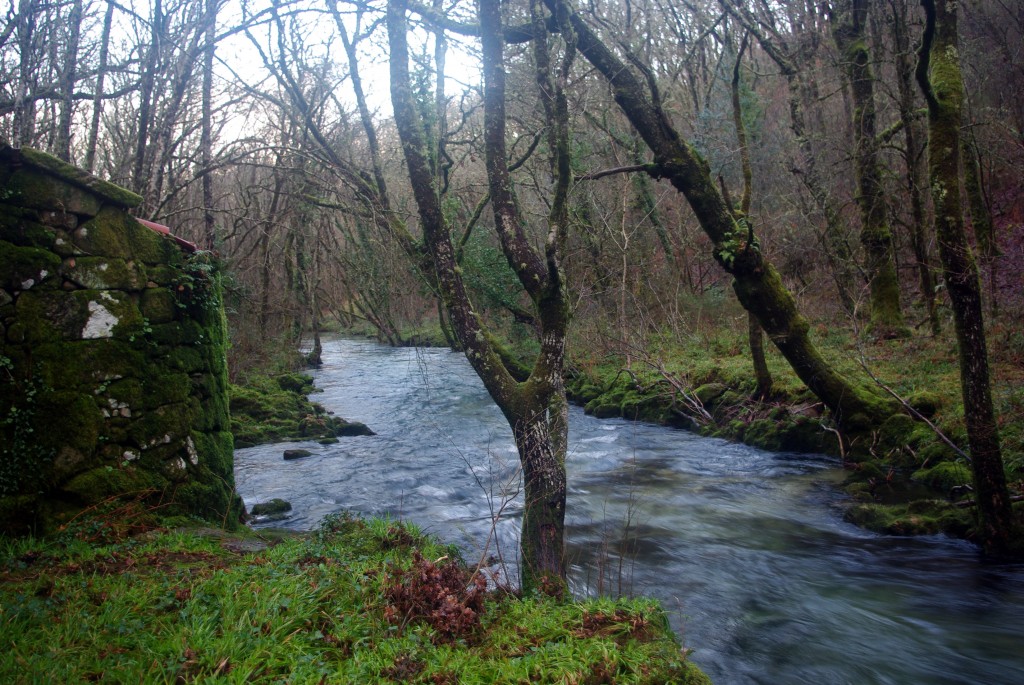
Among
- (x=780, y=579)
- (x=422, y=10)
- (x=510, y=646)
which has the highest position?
(x=422, y=10)

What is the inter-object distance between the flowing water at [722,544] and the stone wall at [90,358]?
2389 mm

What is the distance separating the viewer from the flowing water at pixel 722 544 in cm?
520

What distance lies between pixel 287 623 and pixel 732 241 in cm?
735

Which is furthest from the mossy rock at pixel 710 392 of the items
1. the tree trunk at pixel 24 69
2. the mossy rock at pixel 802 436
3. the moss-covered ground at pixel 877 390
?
the tree trunk at pixel 24 69

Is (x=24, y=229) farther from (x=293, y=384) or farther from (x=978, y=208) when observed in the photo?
(x=293, y=384)

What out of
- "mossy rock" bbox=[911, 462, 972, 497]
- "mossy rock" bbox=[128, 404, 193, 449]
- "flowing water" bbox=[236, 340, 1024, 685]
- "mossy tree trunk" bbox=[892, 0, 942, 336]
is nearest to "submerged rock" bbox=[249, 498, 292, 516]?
"flowing water" bbox=[236, 340, 1024, 685]

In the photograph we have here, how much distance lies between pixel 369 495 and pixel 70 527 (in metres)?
4.79

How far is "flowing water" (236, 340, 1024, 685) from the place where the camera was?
5.20 metres

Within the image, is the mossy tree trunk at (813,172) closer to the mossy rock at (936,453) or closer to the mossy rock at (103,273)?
the mossy rock at (936,453)

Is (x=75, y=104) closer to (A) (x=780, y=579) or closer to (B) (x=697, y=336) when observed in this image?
(A) (x=780, y=579)

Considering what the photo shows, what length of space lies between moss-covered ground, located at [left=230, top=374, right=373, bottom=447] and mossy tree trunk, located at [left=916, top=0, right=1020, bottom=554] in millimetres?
10776

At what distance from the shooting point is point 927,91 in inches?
240

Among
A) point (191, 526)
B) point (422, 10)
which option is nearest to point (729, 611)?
point (191, 526)

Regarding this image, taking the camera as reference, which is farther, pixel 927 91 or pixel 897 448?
pixel 897 448
